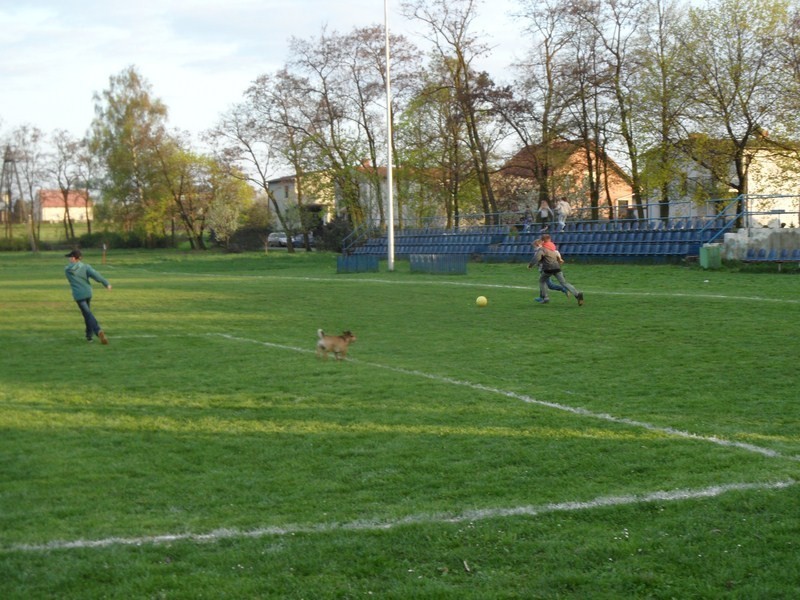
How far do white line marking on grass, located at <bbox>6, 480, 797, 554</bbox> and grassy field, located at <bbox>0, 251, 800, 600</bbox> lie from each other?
0.02 meters

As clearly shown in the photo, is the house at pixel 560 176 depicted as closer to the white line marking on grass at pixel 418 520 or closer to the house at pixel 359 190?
the house at pixel 359 190

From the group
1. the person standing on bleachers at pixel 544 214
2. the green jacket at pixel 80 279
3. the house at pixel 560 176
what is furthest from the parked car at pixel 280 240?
the green jacket at pixel 80 279

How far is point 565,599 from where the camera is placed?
14.7 feet

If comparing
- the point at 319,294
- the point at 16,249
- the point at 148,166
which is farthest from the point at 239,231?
the point at 319,294

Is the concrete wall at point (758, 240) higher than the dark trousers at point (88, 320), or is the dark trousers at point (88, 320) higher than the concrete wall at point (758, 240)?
the concrete wall at point (758, 240)

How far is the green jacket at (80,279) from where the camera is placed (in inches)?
650

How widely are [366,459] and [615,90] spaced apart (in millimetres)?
38230

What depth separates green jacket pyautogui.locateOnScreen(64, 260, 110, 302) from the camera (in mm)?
16516

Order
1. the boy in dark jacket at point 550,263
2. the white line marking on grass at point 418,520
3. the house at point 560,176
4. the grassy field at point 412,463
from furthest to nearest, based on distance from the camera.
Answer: the house at point 560,176, the boy in dark jacket at point 550,263, the white line marking on grass at point 418,520, the grassy field at point 412,463

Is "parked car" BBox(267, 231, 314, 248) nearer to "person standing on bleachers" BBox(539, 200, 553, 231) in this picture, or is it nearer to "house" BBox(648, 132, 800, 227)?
"person standing on bleachers" BBox(539, 200, 553, 231)

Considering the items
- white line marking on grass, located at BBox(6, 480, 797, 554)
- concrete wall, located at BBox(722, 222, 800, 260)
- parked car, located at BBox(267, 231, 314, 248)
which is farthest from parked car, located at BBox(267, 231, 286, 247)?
white line marking on grass, located at BBox(6, 480, 797, 554)

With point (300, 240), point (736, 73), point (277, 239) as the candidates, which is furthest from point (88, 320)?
point (277, 239)

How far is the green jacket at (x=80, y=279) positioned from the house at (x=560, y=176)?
2608 centimetres

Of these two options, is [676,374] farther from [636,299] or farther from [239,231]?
[239,231]
